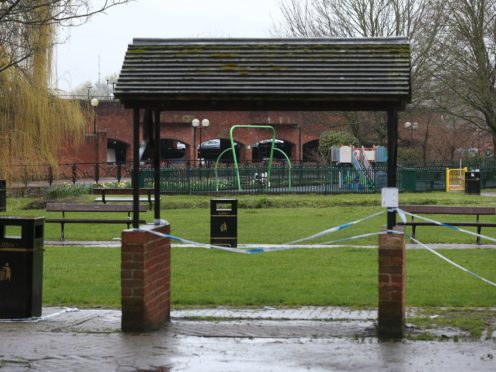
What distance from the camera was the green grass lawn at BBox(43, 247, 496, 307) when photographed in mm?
12008

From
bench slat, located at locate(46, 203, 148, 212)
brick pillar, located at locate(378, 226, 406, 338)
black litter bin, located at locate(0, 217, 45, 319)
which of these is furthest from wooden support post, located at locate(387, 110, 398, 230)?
bench slat, located at locate(46, 203, 148, 212)

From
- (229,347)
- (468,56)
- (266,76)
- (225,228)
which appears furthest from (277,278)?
(468,56)

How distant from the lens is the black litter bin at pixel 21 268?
33.4 ft

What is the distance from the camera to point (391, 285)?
9.27m

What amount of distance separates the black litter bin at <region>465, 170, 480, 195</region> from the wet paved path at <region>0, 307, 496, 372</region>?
3101cm

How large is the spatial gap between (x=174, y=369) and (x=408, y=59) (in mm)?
4248

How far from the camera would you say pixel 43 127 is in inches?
1346

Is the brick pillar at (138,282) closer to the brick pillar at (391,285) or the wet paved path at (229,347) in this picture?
the wet paved path at (229,347)

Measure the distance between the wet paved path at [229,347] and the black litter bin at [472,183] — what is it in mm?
31006

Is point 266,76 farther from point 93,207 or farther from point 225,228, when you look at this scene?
point 93,207

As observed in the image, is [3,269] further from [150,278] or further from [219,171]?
[219,171]

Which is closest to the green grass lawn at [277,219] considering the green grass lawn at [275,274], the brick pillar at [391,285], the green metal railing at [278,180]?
the green grass lawn at [275,274]

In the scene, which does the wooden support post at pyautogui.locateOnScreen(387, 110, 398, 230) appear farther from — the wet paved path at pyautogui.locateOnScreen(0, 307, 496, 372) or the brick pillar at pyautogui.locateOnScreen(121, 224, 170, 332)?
the brick pillar at pyautogui.locateOnScreen(121, 224, 170, 332)

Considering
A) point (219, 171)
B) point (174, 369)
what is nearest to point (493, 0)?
point (219, 171)
